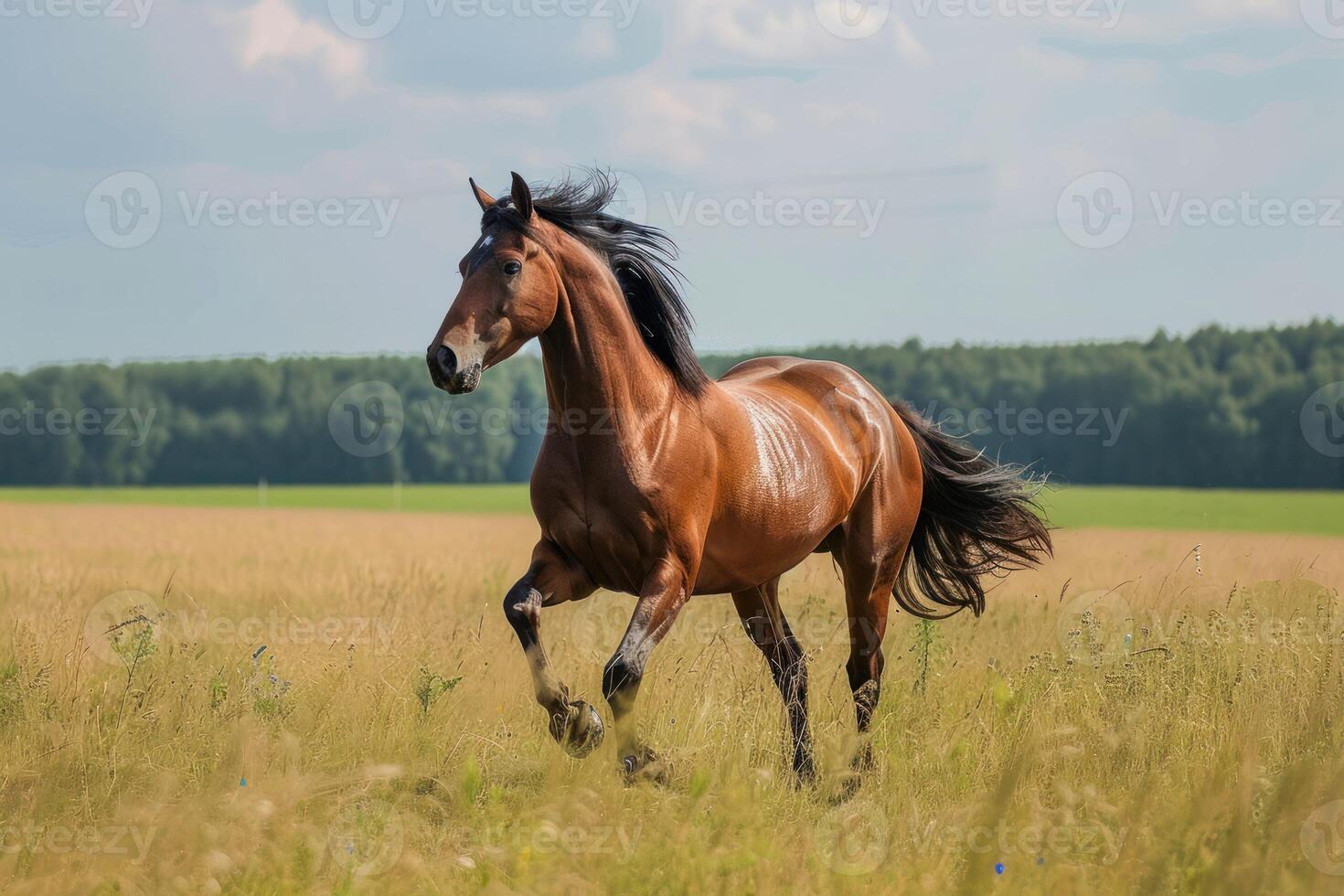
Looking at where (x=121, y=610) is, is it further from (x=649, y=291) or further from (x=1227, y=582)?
(x=1227, y=582)

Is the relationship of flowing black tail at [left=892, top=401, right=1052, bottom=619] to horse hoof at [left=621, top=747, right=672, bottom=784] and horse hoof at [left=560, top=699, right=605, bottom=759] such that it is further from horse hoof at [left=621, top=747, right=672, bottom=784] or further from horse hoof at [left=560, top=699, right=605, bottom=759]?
horse hoof at [left=560, top=699, right=605, bottom=759]

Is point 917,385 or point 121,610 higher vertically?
point 917,385

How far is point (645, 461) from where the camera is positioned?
17.8 ft

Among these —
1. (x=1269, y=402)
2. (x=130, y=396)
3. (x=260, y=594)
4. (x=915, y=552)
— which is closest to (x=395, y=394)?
(x=130, y=396)

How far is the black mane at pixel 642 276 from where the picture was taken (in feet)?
19.0

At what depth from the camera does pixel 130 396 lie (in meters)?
70.9

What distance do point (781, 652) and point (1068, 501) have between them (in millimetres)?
48926

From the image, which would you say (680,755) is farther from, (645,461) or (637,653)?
(645,461)

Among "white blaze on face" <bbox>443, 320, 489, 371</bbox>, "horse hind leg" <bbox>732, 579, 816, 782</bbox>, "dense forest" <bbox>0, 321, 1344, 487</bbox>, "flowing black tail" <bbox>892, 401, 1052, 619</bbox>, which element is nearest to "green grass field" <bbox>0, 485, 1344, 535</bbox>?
"dense forest" <bbox>0, 321, 1344, 487</bbox>

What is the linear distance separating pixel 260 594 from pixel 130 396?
6490 centimetres

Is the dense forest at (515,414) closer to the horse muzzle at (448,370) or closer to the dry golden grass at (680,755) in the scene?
the dry golden grass at (680,755)

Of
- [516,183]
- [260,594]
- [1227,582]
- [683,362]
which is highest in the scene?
[516,183]

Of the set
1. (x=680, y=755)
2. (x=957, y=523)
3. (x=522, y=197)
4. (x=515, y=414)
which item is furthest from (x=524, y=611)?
(x=515, y=414)

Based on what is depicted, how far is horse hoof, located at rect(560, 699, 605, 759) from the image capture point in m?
5.11
